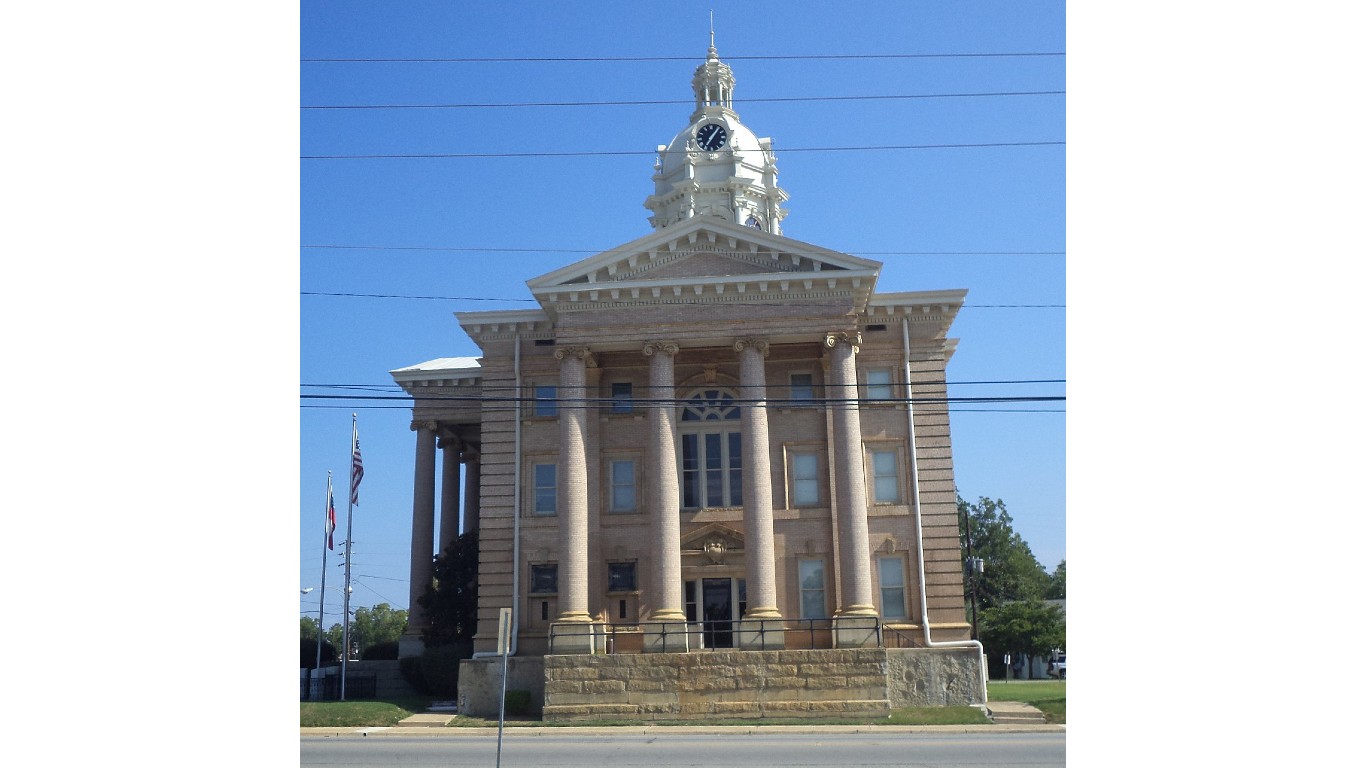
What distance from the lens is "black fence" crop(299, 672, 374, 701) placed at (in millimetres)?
38844

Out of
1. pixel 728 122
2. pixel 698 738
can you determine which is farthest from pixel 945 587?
pixel 728 122

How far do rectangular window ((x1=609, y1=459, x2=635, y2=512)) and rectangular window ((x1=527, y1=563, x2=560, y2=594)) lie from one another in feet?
8.52

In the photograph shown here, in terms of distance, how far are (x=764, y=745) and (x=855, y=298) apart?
15139 millimetres

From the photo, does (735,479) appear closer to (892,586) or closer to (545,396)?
(892,586)

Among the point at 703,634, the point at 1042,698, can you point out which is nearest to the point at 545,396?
the point at 703,634

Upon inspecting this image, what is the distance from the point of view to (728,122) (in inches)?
2165

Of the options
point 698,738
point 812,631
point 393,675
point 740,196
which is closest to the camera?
point 698,738

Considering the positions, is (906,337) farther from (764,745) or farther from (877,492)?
(764,745)

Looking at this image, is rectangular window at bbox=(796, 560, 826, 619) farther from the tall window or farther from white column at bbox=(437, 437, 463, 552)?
white column at bbox=(437, 437, 463, 552)

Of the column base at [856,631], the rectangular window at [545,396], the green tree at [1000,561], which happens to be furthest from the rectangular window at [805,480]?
the green tree at [1000,561]

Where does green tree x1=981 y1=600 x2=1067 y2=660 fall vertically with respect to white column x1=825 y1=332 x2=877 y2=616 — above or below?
below

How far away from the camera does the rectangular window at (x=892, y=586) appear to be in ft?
110

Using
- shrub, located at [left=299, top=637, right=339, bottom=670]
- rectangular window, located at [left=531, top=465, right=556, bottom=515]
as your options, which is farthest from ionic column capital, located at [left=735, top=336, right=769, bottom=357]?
shrub, located at [left=299, top=637, right=339, bottom=670]

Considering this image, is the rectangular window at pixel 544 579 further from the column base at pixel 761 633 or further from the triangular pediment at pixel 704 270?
the triangular pediment at pixel 704 270
